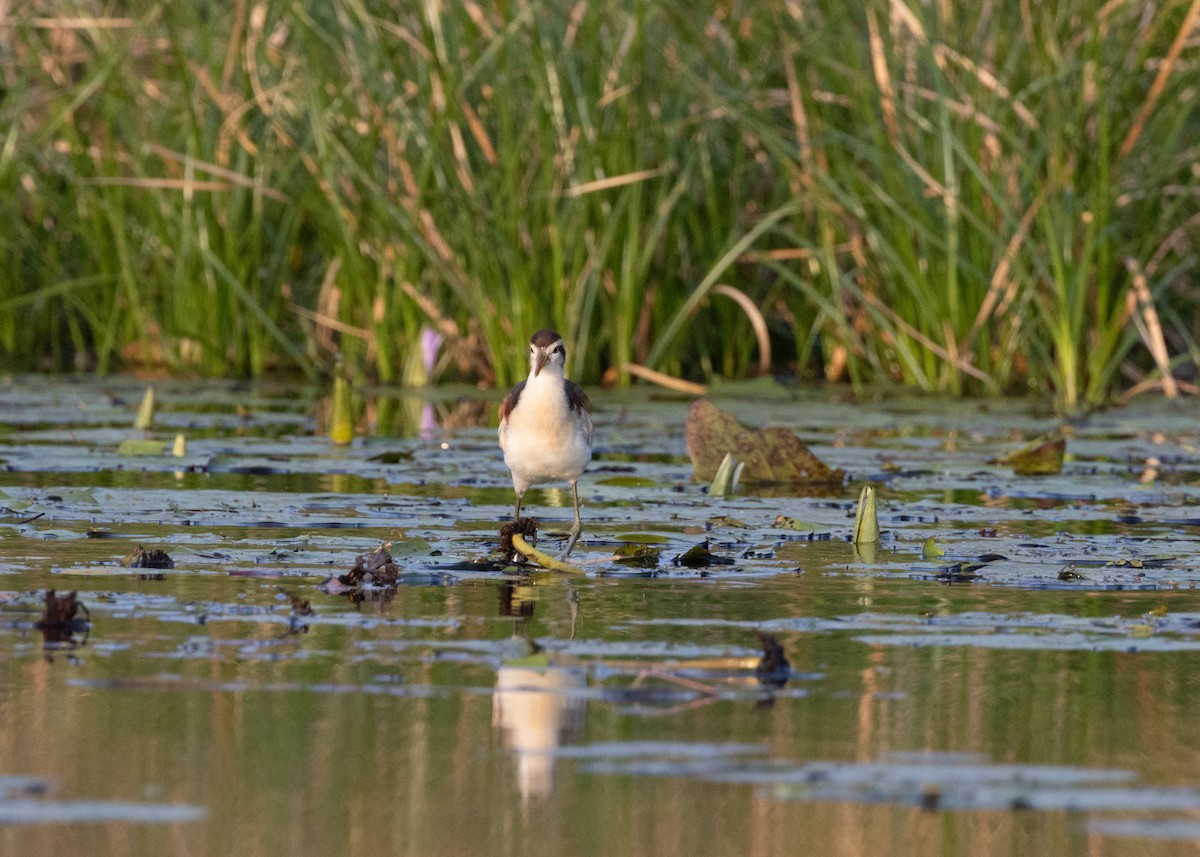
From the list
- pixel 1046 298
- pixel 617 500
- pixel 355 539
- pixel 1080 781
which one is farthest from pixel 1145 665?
pixel 1046 298

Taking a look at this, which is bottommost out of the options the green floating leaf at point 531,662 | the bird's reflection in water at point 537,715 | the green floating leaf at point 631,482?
the bird's reflection in water at point 537,715

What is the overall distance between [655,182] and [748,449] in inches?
154

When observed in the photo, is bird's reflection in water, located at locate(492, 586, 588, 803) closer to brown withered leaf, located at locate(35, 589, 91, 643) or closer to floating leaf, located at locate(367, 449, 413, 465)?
brown withered leaf, located at locate(35, 589, 91, 643)

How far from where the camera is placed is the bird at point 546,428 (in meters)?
5.33

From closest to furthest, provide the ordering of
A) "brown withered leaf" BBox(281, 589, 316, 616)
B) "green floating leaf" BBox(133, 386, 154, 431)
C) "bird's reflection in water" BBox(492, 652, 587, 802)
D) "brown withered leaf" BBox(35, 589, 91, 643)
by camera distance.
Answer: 1. "bird's reflection in water" BBox(492, 652, 587, 802)
2. "brown withered leaf" BBox(35, 589, 91, 643)
3. "brown withered leaf" BBox(281, 589, 316, 616)
4. "green floating leaf" BBox(133, 386, 154, 431)

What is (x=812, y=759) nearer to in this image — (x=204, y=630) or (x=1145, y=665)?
(x=1145, y=665)

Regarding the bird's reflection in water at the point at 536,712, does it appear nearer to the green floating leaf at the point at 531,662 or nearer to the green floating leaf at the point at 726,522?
the green floating leaf at the point at 531,662

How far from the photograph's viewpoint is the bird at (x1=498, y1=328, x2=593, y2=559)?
533 cm

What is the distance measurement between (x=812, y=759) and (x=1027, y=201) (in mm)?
7185

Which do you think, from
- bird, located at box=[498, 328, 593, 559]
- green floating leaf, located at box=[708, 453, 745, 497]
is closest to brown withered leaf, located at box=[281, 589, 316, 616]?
Result: bird, located at box=[498, 328, 593, 559]

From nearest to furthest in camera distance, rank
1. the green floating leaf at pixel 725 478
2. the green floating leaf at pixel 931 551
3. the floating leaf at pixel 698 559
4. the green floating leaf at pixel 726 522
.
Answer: the floating leaf at pixel 698 559, the green floating leaf at pixel 931 551, the green floating leaf at pixel 726 522, the green floating leaf at pixel 725 478

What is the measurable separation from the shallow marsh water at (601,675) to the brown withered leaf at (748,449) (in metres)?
0.16

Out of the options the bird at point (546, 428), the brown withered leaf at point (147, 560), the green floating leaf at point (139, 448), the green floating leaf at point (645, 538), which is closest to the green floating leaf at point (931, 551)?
the green floating leaf at point (645, 538)

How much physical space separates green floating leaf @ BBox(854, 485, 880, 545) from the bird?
0.73 metres
